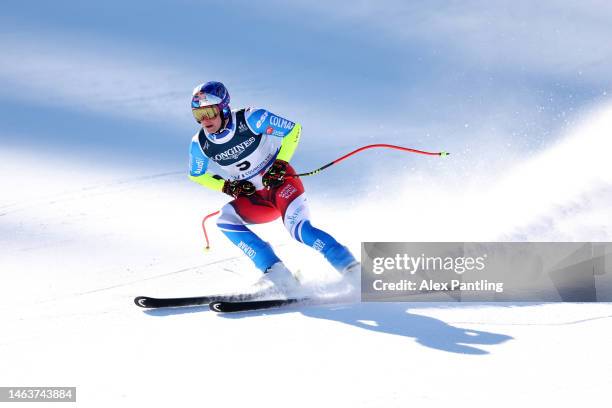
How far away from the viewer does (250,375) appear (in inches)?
183

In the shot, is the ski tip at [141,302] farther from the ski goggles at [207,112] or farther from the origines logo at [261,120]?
the origines logo at [261,120]

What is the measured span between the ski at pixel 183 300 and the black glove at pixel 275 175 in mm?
1050

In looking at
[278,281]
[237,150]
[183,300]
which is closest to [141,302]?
[183,300]

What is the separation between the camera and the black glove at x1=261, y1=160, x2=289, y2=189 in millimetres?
6910

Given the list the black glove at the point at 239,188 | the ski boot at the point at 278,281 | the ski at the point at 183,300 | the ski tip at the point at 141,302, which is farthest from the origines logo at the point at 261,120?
the ski tip at the point at 141,302

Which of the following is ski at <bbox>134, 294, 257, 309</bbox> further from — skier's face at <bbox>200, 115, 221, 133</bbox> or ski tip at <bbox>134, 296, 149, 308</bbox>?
skier's face at <bbox>200, 115, 221, 133</bbox>

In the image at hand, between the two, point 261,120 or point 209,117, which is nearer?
point 209,117

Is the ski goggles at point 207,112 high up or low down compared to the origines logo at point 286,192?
up

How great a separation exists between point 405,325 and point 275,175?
80.5 inches

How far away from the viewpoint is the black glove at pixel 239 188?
23.3 feet

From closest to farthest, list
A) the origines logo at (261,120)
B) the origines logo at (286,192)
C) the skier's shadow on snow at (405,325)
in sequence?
the skier's shadow on snow at (405,325), the origines logo at (261,120), the origines logo at (286,192)

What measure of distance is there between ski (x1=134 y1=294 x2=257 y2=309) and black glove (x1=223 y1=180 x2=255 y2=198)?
3.44 feet

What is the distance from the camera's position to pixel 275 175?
6910mm

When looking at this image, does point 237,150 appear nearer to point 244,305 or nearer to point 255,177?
point 255,177
